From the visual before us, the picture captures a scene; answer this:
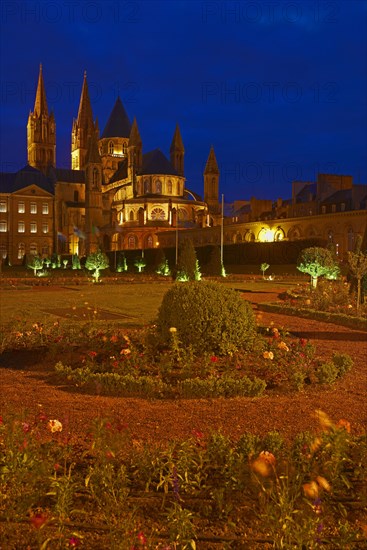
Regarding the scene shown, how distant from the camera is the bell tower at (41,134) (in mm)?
101125

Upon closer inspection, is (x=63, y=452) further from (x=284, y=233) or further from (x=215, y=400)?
(x=284, y=233)

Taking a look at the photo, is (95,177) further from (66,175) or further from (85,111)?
(85,111)

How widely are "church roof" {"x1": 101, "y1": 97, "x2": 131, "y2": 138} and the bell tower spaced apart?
382 inches

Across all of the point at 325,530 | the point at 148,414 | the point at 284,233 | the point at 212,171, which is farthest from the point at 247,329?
the point at 212,171

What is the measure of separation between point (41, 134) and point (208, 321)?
101m

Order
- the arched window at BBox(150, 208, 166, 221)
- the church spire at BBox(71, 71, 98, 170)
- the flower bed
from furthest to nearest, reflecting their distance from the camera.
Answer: the church spire at BBox(71, 71, 98, 170) < the arched window at BBox(150, 208, 166, 221) < the flower bed

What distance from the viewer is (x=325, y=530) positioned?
3.24 metres

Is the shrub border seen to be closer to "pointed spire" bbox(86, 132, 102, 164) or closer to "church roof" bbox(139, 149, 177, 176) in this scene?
"pointed spire" bbox(86, 132, 102, 164)

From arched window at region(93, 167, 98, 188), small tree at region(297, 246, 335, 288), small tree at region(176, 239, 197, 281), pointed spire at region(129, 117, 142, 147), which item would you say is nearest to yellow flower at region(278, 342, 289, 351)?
small tree at region(297, 246, 335, 288)

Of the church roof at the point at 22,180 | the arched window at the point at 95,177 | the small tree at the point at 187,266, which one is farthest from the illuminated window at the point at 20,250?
the small tree at the point at 187,266

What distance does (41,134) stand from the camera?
332ft

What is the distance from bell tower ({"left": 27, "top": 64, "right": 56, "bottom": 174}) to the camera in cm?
10112

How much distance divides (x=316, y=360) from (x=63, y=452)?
453 centimetres

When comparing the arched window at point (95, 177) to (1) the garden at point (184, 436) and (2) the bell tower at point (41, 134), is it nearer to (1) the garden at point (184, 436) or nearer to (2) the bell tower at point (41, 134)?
(2) the bell tower at point (41, 134)
